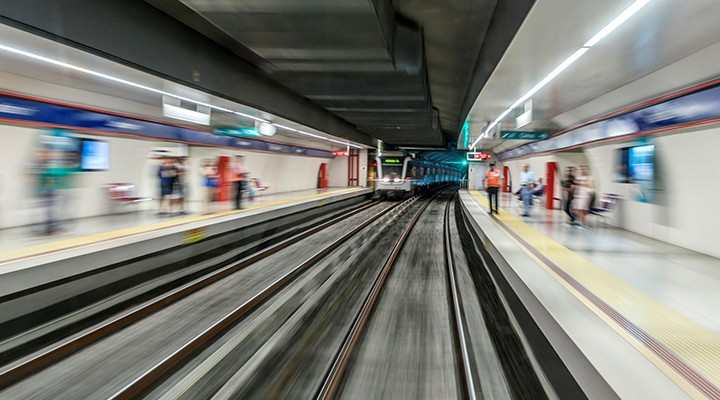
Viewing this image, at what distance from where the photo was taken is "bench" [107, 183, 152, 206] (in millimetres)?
9617

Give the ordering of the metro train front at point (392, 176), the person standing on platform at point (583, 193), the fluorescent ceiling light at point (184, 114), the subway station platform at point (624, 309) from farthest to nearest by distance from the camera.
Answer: the metro train front at point (392, 176) < the person standing on platform at point (583, 193) < the fluorescent ceiling light at point (184, 114) < the subway station platform at point (624, 309)

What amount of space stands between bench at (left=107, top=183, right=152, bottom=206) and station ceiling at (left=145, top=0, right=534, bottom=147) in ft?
16.3

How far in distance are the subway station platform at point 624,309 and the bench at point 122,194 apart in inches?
355

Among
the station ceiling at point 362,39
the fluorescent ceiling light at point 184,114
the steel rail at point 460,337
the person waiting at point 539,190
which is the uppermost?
the station ceiling at point 362,39

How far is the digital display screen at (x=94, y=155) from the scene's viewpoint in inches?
341

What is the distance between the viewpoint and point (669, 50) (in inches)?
207

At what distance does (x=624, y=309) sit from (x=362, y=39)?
4.89 meters

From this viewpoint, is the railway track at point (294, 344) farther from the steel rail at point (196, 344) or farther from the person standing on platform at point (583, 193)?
the person standing on platform at point (583, 193)

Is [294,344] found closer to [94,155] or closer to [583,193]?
[94,155]

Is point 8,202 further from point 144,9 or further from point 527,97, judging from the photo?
point 527,97

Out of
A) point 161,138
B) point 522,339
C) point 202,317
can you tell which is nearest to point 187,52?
point 202,317

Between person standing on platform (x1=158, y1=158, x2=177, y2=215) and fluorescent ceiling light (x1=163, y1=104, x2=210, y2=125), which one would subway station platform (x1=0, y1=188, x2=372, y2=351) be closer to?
person standing on platform (x1=158, y1=158, x2=177, y2=215)

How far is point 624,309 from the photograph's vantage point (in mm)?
3812

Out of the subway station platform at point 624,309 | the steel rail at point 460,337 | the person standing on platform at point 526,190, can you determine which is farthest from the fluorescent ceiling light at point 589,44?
the steel rail at point 460,337
